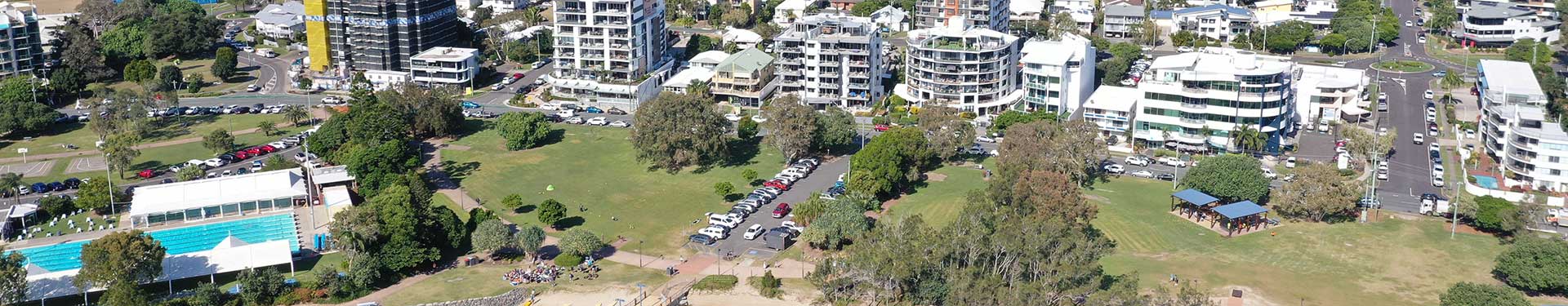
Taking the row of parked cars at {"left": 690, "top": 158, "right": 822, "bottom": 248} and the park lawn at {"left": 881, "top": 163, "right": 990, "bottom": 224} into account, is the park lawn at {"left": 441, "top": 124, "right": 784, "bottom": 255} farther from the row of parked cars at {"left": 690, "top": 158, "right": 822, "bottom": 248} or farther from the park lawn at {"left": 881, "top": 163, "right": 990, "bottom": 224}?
the park lawn at {"left": 881, "top": 163, "right": 990, "bottom": 224}

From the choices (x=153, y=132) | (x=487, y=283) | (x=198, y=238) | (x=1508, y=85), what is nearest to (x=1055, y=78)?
(x=1508, y=85)

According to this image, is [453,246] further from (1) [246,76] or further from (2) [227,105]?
(1) [246,76]

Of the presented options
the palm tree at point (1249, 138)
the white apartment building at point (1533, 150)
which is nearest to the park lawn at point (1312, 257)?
the white apartment building at point (1533, 150)

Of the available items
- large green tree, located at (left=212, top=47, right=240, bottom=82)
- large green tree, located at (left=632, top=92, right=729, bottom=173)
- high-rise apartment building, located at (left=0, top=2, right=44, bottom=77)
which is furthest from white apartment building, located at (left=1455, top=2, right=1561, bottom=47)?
high-rise apartment building, located at (left=0, top=2, right=44, bottom=77)

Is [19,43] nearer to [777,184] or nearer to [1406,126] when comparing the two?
[777,184]

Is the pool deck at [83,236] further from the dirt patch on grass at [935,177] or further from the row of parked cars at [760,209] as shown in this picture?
the dirt patch on grass at [935,177]
